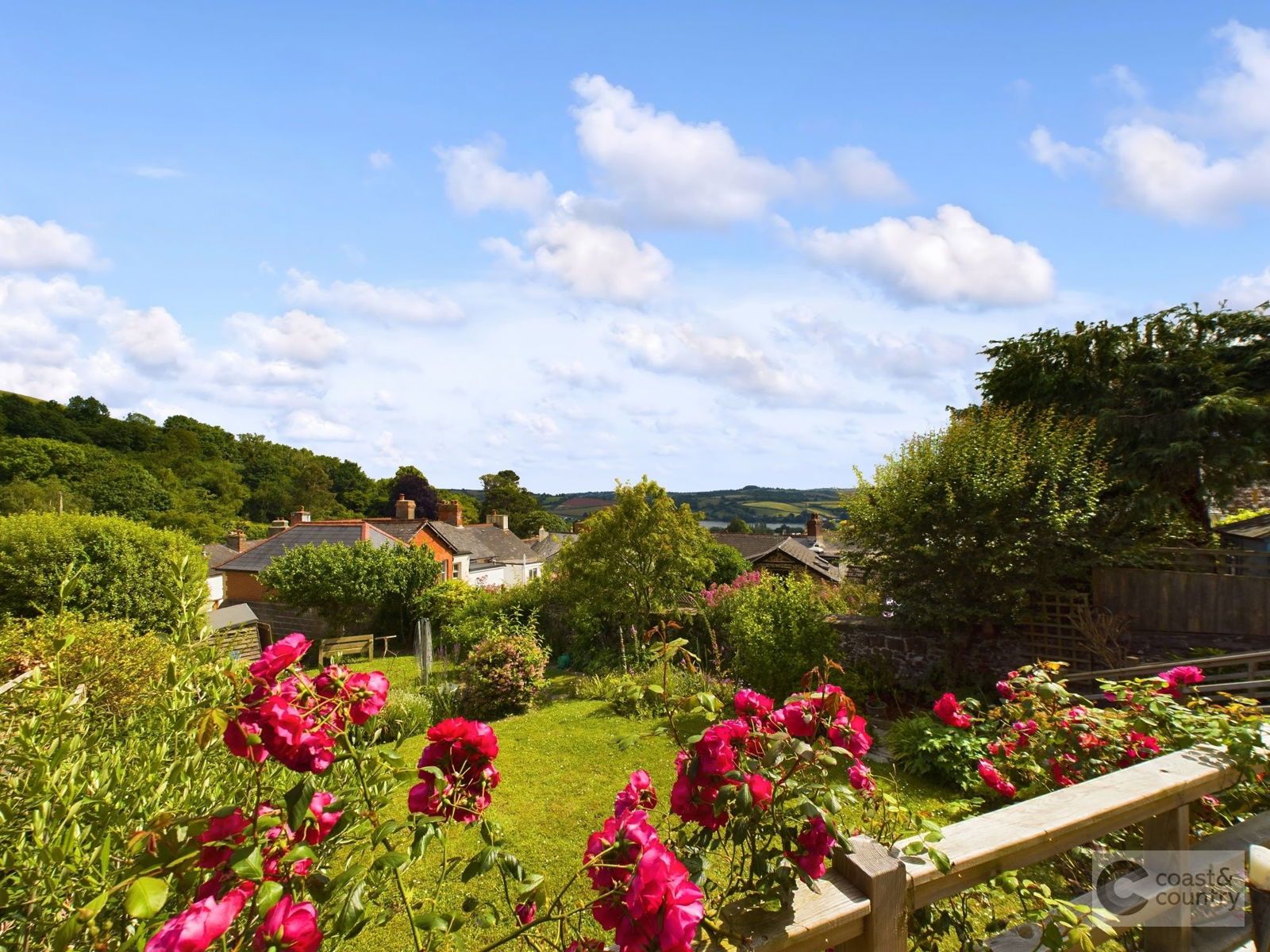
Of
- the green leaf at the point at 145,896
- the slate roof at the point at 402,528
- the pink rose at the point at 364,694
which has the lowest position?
the slate roof at the point at 402,528

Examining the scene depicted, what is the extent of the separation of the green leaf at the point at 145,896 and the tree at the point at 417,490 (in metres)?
69.2

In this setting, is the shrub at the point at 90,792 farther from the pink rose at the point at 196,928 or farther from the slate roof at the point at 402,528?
the slate roof at the point at 402,528

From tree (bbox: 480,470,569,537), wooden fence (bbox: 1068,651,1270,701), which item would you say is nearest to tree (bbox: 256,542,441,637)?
wooden fence (bbox: 1068,651,1270,701)

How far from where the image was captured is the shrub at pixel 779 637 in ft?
37.0

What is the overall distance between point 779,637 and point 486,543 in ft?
106

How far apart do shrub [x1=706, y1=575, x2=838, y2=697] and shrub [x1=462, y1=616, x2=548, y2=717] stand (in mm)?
3699

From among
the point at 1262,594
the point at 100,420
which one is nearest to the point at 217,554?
the point at 100,420

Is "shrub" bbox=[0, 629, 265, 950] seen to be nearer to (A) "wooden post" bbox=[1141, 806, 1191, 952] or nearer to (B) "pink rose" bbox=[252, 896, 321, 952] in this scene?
(B) "pink rose" bbox=[252, 896, 321, 952]

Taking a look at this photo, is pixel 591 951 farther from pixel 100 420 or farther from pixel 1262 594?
pixel 100 420

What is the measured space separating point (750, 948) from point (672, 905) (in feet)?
0.83

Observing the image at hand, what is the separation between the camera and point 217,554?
38531mm

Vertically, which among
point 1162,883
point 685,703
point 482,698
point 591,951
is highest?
point 685,703

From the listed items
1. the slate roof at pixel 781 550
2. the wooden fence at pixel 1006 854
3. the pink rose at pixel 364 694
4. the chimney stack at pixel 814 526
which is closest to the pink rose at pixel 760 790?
the wooden fence at pixel 1006 854

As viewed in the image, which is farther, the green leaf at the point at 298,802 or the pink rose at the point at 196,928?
the green leaf at the point at 298,802
